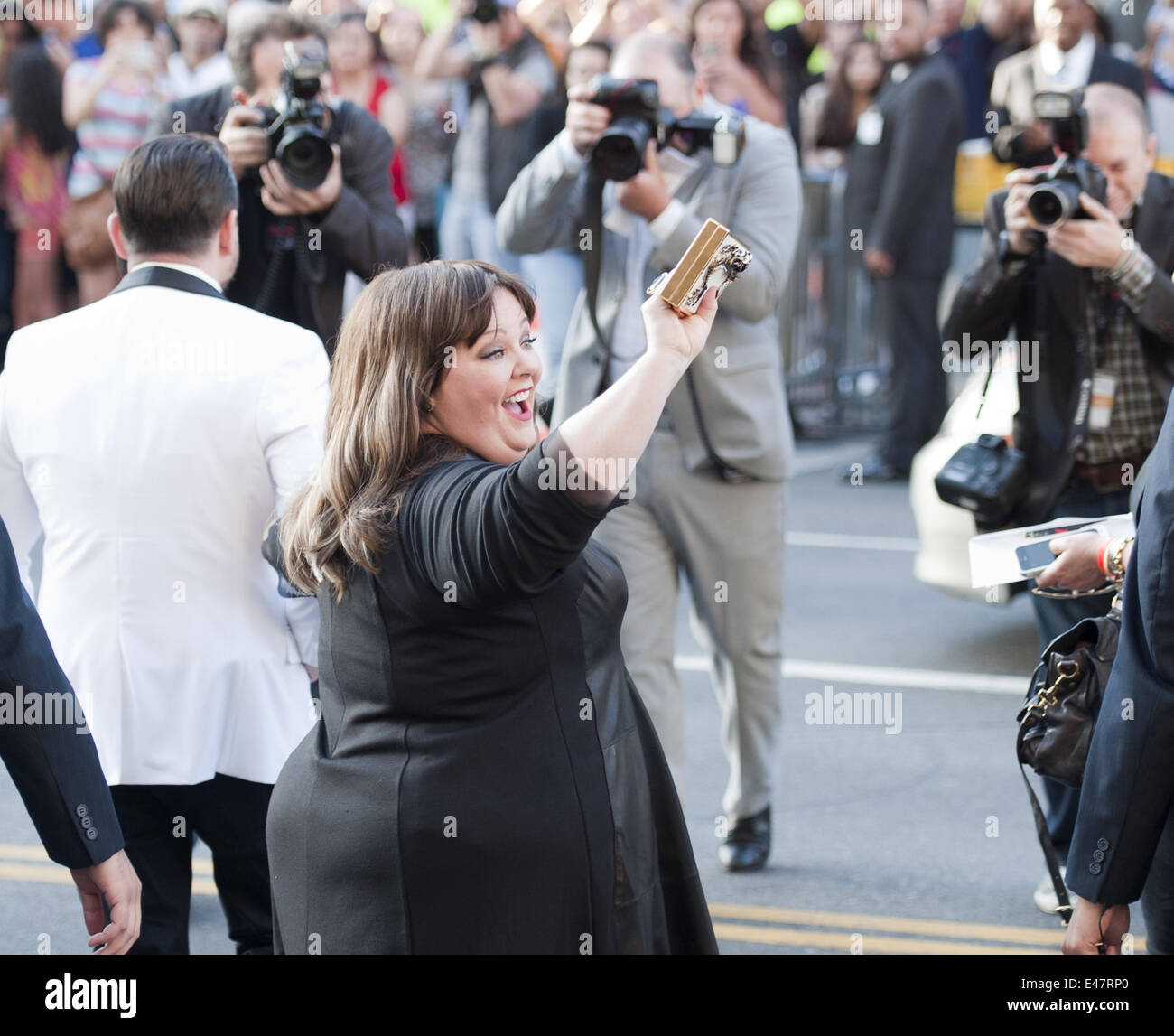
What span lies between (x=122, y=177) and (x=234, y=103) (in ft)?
4.05

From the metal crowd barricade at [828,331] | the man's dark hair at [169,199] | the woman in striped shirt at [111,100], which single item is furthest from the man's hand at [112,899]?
the metal crowd barricade at [828,331]

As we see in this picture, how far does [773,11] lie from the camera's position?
13.7m

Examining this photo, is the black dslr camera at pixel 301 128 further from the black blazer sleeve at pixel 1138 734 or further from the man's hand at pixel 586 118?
the black blazer sleeve at pixel 1138 734

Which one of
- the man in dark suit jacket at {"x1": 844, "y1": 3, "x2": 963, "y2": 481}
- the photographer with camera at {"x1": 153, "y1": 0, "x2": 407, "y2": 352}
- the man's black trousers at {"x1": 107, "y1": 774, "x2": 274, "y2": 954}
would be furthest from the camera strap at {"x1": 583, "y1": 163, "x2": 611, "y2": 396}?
the man in dark suit jacket at {"x1": 844, "y1": 3, "x2": 963, "y2": 481}

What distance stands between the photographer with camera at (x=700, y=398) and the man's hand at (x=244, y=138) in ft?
2.56

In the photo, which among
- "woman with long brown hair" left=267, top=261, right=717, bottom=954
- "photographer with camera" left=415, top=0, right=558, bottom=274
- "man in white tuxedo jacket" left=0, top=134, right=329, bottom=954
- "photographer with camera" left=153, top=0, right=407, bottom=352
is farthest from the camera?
"photographer with camera" left=415, top=0, right=558, bottom=274

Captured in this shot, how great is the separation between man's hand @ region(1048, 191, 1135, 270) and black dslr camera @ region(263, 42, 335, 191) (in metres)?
1.89

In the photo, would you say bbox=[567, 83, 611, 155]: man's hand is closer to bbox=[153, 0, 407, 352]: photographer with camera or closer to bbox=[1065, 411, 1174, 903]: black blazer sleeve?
bbox=[153, 0, 407, 352]: photographer with camera

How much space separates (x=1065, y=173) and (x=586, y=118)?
1254 millimetres

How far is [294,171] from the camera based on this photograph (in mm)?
4453

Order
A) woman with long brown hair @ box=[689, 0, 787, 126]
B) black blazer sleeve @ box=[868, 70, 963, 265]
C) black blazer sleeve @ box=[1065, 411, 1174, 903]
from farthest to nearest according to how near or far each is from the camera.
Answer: black blazer sleeve @ box=[868, 70, 963, 265], woman with long brown hair @ box=[689, 0, 787, 126], black blazer sleeve @ box=[1065, 411, 1174, 903]

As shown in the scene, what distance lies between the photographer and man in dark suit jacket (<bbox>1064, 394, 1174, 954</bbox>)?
249cm

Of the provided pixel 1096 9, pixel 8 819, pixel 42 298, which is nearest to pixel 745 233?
pixel 8 819

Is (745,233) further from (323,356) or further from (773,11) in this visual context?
(773,11)
